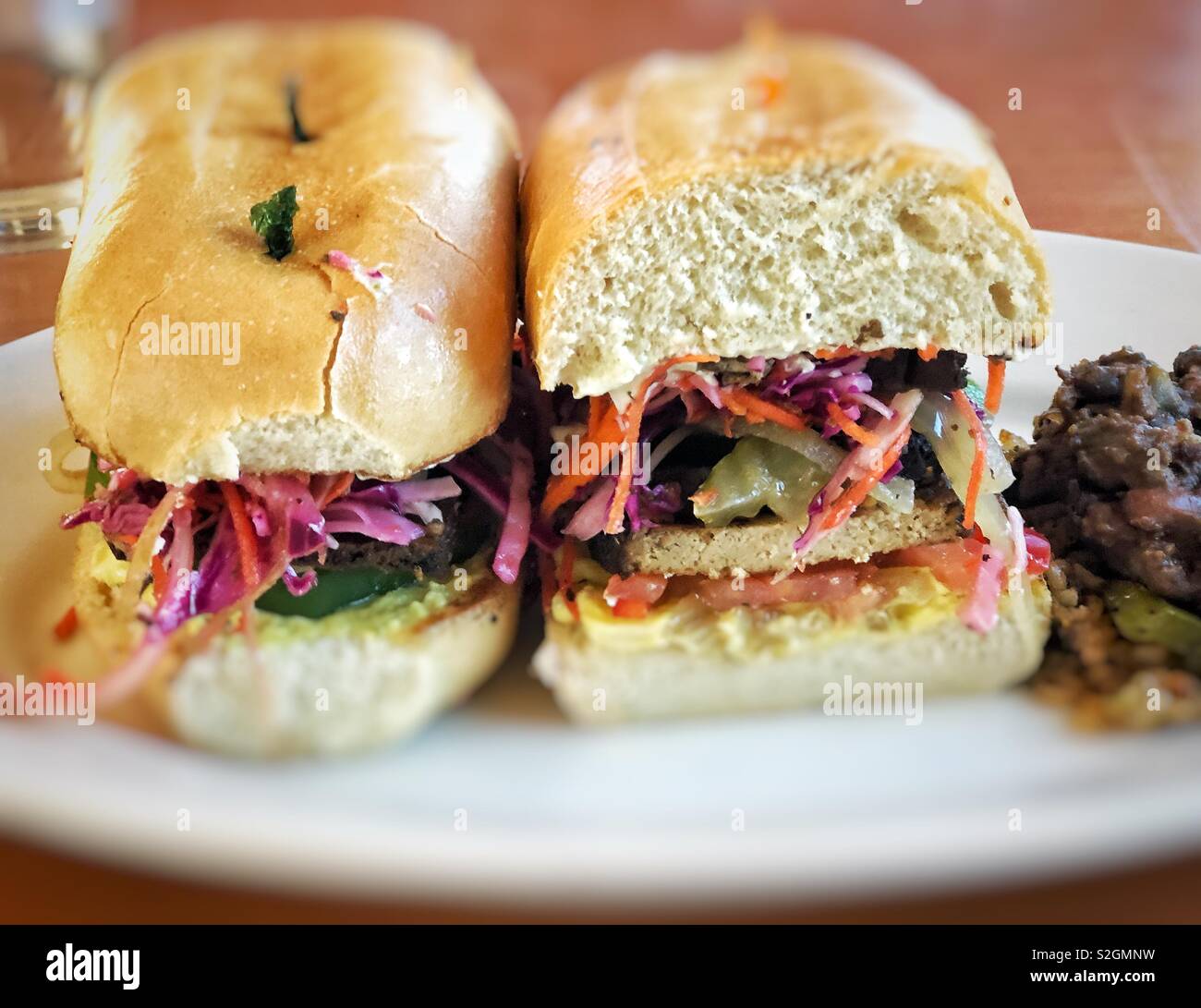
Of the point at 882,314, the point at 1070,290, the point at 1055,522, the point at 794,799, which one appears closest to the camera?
the point at 794,799

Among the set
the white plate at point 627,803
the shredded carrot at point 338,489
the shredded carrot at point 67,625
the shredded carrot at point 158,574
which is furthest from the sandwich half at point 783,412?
the shredded carrot at point 67,625

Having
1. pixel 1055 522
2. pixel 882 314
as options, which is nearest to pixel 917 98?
pixel 882 314

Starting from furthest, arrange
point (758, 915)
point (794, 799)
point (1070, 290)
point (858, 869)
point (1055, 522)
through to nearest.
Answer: point (1070, 290) → point (1055, 522) → point (794, 799) → point (758, 915) → point (858, 869)

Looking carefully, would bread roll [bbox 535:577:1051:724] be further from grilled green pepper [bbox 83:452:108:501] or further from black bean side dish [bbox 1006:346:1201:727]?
grilled green pepper [bbox 83:452:108:501]

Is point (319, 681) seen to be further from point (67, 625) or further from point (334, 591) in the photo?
point (67, 625)

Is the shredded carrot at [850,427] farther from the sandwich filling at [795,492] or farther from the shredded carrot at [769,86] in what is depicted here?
the shredded carrot at [769,86]

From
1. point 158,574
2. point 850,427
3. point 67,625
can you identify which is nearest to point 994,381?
point 850,427
